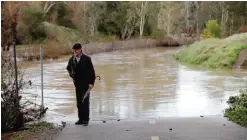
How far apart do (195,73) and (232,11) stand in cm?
3297

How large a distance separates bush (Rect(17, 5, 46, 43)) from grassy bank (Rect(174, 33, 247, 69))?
15262 millimetres

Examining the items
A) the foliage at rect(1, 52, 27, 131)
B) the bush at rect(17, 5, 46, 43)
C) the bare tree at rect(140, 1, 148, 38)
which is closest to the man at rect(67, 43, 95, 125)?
the foliage at rect(1, 52, 27, 131)

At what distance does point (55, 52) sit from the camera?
34.0m

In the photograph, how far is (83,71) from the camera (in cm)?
797

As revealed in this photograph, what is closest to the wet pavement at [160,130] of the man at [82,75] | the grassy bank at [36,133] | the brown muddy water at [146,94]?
the grassy bank at [36,133]

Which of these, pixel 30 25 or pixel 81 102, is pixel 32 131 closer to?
pixel 81 102

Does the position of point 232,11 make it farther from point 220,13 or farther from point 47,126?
point 47,126

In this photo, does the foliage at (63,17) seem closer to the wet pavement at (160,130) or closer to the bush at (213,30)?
the bush at (213,30)

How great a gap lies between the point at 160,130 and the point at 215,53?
18.2 meters

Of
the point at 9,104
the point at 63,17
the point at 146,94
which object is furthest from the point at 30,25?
the point at 9,104

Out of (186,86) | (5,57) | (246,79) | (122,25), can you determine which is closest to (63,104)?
(5,57)

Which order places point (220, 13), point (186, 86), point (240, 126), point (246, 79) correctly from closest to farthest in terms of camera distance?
point (240, 126), point (186, 86), point (246, 79), point (220, 13)

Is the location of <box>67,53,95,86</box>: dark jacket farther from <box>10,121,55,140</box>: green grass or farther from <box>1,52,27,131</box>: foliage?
<box>1,52,27,131</box>: foliage

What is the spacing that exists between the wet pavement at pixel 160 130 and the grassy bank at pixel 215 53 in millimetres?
15119
